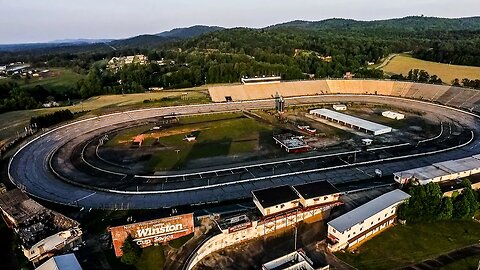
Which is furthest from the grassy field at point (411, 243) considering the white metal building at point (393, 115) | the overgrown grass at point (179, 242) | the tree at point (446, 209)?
the white metal building at point (393, 115)

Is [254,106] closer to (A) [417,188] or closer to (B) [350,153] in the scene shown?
(B) [350,153]

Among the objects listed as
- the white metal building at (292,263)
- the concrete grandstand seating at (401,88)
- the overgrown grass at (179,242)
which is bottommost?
the white metal building at (292,263)

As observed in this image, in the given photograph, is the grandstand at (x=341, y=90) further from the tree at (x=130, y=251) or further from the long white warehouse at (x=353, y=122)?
the tree at (x=130, y=251)

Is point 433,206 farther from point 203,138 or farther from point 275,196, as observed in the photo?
point 203,138

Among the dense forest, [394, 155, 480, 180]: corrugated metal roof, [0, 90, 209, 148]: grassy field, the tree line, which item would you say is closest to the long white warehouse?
[394, 155, 480, 180]: corrugated metal roof

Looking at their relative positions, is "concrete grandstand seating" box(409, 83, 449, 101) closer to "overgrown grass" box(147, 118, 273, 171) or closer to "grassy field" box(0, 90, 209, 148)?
"overgrown grass" box(147, 118, 273, 171)

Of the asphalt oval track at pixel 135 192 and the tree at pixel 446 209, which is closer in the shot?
the tree at pixel 446 209
